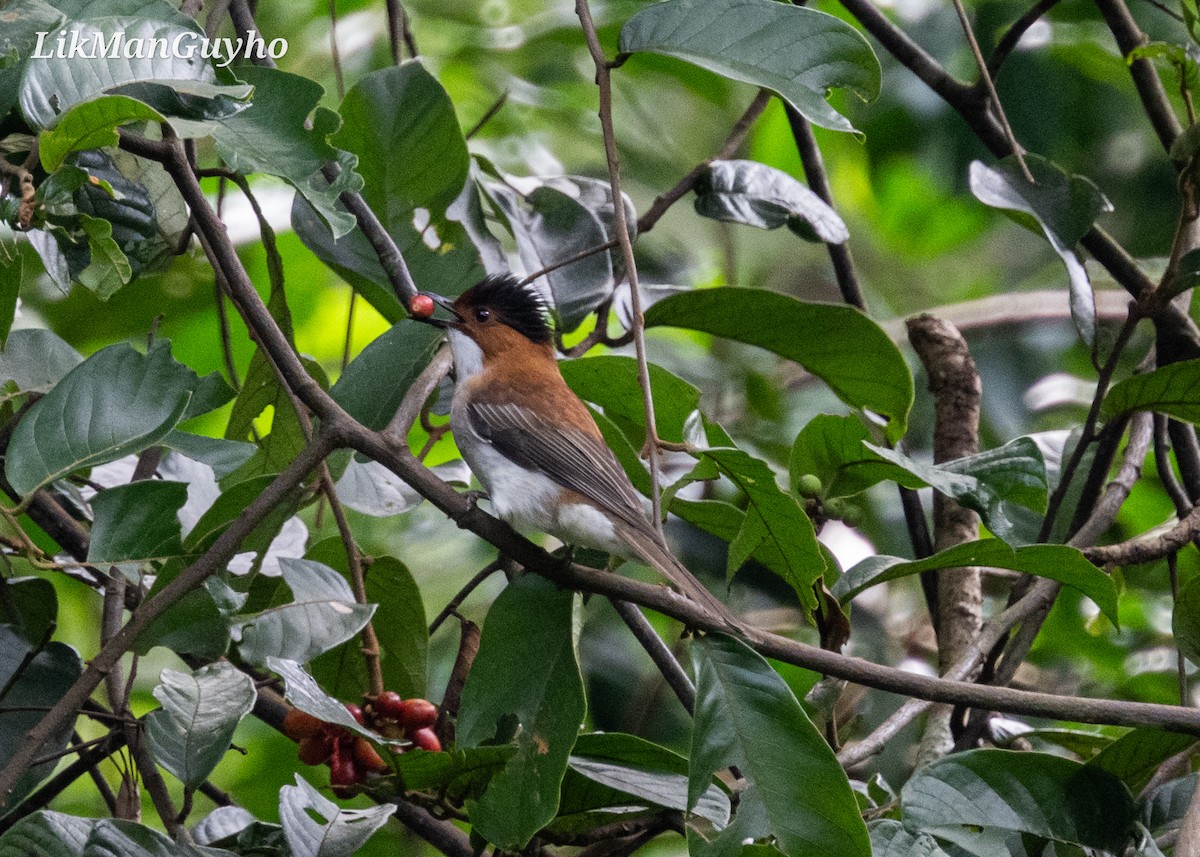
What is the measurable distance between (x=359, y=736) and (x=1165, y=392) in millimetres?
1546

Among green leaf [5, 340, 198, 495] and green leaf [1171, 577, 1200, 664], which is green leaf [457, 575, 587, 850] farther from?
green leaf [1171, 577, 1200, 664]

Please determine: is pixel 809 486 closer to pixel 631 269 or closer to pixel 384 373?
pixel 631 269

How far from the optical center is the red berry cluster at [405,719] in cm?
203

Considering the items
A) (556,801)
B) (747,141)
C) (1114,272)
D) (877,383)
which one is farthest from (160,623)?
(747,141)

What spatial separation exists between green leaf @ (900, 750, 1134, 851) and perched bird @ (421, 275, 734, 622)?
1.83ft

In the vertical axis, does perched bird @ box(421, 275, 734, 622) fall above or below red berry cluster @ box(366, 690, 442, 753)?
above

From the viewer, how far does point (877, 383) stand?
7.84 feet

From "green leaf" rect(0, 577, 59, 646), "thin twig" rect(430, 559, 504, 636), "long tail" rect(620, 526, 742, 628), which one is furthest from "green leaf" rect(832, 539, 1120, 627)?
"green leaf" rect(0, 577, 59, 646)

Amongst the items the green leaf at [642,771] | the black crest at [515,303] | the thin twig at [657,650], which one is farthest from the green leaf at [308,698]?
the black crest at [515,303]

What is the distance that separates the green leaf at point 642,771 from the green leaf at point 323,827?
33 centimetres

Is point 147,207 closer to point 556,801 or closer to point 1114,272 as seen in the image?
point 556,801

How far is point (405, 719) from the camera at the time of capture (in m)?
2.04

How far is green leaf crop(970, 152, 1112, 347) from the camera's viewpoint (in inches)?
100

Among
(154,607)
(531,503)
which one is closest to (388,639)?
(531,503)
